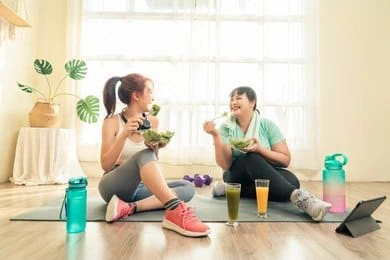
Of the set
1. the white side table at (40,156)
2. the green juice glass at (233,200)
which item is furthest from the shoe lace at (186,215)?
the white side table at (40,156)

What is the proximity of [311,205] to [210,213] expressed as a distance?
19.2 inches

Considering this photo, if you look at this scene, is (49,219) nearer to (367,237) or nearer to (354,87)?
(367,237)

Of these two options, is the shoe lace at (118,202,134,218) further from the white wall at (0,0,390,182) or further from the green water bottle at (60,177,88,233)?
the white wall at (0,0,390,182)

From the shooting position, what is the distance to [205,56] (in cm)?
360

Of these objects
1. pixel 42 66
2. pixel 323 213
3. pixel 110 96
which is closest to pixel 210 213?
pixel 323 213

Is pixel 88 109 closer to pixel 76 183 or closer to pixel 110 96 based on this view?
pixel 110 96

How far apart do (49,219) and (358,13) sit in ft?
12.2

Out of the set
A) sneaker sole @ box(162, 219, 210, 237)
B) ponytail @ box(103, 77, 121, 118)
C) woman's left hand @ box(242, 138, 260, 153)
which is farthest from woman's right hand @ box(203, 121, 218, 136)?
sneaker sole @ box(162, 219, 210, 237)

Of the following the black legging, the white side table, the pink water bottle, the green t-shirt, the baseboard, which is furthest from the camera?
the baseboard

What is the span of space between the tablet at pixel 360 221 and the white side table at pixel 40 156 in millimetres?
2381

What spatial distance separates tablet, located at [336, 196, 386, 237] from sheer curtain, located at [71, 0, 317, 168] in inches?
83.9

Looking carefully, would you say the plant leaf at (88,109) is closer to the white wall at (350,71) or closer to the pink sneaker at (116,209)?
the white wall at (350,71)

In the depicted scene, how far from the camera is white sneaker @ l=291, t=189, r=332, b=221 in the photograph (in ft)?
4.87

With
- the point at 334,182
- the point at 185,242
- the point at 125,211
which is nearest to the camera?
the point at 185,242
